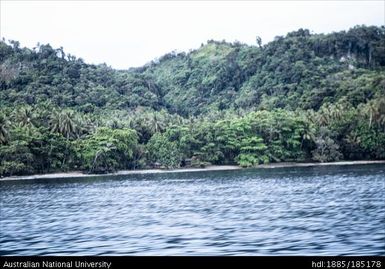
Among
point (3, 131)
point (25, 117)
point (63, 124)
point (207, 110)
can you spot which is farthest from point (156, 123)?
point (207, 110)

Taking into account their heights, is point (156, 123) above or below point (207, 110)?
below

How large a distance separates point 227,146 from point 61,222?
63448 millimetres

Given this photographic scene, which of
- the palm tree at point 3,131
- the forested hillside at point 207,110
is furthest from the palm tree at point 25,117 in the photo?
the palm tree at point 3,131

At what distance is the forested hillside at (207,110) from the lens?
8275 centimetres
